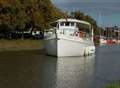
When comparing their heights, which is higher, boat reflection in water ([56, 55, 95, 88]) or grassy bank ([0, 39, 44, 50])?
boat reflection in water ([56, 55, 95, 88])

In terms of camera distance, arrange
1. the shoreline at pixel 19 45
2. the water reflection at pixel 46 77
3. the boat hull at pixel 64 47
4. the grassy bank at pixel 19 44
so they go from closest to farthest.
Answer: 1. the water reflection at pixel 46 77
2. the boat hull at pixel 64 47
3. the shoreline at pixel 19 45
4. the grassy bank at pixel 19 44

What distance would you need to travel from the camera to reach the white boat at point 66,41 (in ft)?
252

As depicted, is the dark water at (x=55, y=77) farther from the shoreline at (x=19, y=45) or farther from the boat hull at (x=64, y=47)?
the shoreline at (x=19, y=45)

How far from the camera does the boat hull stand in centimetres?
7681

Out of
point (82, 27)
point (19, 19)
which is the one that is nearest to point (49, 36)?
point (82, 27)

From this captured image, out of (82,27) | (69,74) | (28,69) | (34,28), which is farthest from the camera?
(34,28)

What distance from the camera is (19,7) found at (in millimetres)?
109938

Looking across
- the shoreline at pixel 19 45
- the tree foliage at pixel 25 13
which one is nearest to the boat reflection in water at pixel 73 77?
the shoreline at pixel 19 45

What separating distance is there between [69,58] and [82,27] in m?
16.1

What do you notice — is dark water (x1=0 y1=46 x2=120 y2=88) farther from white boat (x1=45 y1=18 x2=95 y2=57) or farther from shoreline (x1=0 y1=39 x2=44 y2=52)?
shoreline (x1=0 y1=39 x2=44 y2=52)

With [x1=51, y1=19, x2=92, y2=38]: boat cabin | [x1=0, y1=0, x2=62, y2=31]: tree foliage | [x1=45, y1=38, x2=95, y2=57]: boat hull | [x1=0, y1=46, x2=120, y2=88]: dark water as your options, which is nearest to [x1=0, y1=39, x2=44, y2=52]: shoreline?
[x1=0, y1=0, x2=62, y2=31]: tree foliage

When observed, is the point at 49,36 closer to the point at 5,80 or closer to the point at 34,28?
the point at 5,80

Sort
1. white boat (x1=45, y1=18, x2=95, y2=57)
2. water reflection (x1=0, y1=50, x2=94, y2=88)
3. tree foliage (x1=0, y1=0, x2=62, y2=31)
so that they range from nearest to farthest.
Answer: water reflection (x1=0, y1=50, x2=94, y2=88) → white boat (x1=45, y1=18, x2=95, y2=57) → tree foliage (x1=0, y1=0, x2=62, y2=31)

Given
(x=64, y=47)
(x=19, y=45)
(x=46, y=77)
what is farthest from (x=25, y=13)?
(x=46, y=77)
